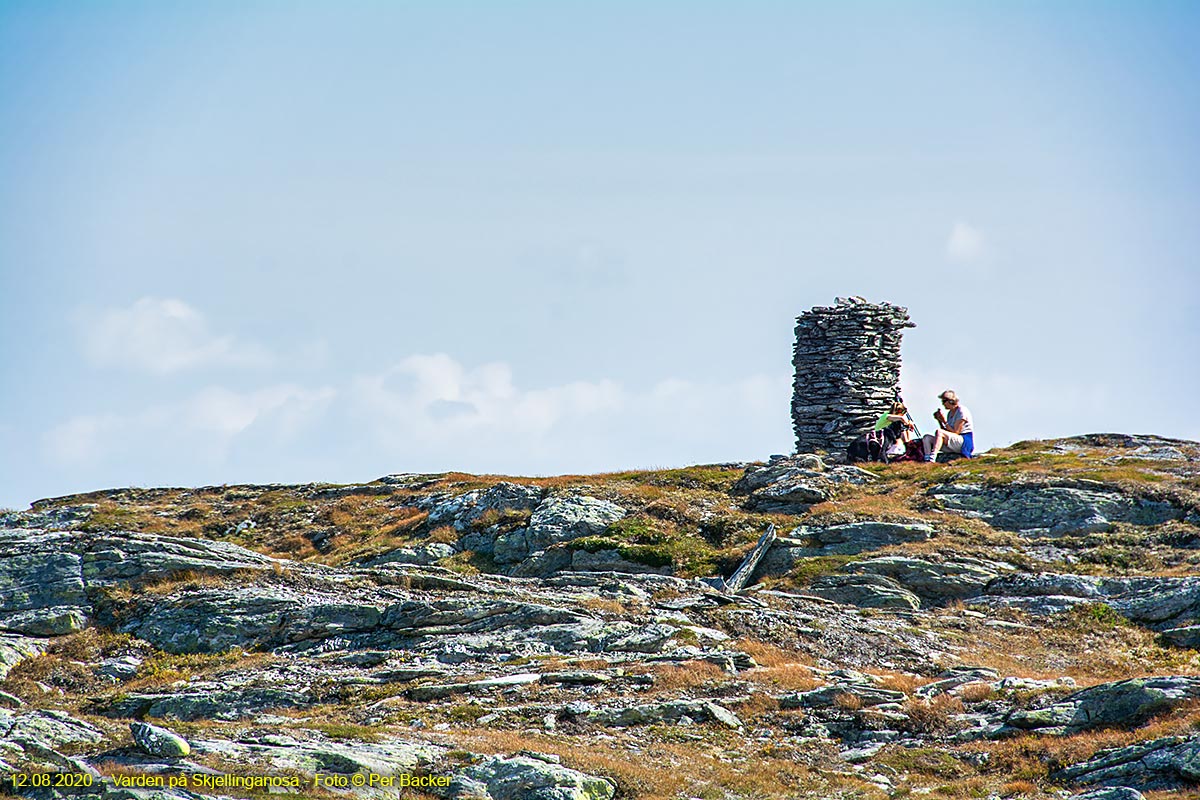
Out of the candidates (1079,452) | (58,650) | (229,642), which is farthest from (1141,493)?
(58,650)

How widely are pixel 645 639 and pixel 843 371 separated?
1011 inches

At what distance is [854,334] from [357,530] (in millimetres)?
21767

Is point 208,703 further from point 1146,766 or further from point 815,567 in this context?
point 815,567

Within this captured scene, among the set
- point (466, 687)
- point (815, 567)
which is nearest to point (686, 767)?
point (466, 687)

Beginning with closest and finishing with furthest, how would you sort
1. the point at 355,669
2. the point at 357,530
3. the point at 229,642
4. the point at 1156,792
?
1. the point at 1156,792
2. the point at 355,669
3. the point at 229,642
4. the point at 357,530

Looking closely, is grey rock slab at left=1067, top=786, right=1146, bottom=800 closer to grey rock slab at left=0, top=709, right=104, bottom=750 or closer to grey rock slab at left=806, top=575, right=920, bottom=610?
grey rock slab at left=0, top=709, right=104, bottom=750

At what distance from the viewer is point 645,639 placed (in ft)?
76.4

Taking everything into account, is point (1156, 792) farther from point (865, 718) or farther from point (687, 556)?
point (687, 556)

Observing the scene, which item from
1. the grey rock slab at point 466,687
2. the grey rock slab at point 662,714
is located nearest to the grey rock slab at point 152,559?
the grey rock slab at point 466,687

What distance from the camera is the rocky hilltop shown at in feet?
50.8

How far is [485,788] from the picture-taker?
15.0m

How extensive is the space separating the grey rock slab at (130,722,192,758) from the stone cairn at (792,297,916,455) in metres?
34.9

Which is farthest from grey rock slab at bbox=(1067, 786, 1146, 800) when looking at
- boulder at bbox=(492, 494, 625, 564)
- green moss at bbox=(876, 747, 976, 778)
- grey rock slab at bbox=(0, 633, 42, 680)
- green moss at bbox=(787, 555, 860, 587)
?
boulder at bbox=(492, 494, 625, 564)

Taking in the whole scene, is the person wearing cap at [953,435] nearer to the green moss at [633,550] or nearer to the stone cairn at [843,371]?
the stone cairn at [843,371]
